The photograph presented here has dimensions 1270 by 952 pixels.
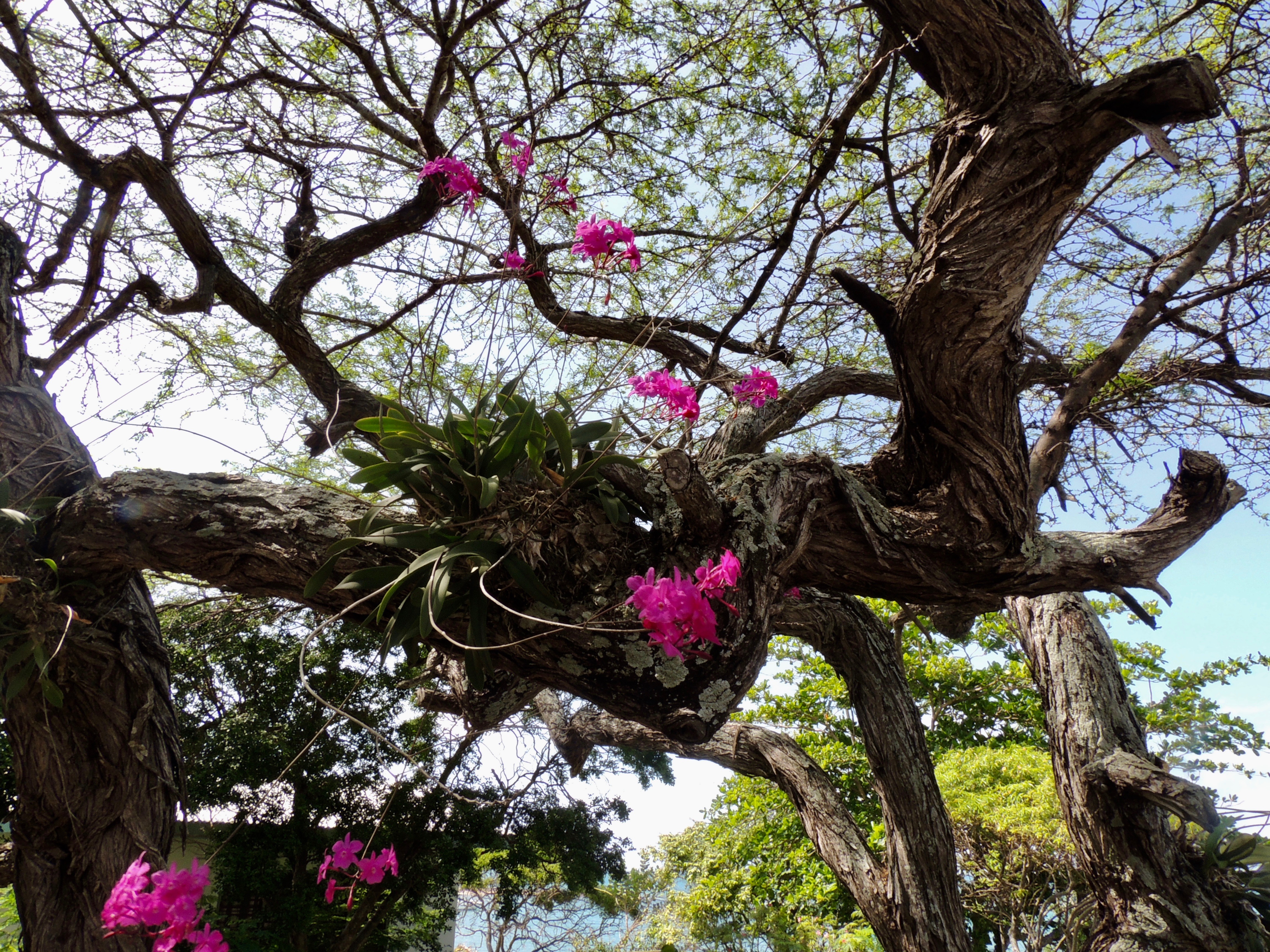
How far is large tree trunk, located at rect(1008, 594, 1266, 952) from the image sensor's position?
2.71 meters

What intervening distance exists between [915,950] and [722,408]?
2.21 m

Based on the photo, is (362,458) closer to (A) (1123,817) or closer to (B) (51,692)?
(B) (51,692)

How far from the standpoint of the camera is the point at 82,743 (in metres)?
2.15

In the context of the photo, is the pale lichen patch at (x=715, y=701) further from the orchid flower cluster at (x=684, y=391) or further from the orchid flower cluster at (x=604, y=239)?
the orchid flower cluster at (x=604, y=239)

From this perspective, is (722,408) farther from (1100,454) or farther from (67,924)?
(67,924)

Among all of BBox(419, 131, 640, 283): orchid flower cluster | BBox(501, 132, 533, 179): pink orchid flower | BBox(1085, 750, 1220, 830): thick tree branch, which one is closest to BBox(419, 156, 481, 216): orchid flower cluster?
BBox(419, 131, 640, 283): orchid flower cluster

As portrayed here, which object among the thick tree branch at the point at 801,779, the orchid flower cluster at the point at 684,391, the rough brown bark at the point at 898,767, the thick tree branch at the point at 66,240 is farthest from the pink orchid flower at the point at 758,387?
the thick tree branch at the point at 66,240

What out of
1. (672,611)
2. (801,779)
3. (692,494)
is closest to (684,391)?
(692,494)

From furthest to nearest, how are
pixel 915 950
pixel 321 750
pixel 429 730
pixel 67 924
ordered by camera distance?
pixel 429 730 < pixel 321 750 < pixel 915 950 < pixel 67 924

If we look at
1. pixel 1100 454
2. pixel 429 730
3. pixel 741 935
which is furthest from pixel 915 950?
pixel 741 935

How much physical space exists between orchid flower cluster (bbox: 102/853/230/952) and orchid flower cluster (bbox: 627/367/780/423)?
1.50 metres

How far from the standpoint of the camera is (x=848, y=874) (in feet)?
9.96

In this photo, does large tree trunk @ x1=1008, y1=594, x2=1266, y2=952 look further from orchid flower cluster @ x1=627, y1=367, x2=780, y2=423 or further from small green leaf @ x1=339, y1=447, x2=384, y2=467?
small green leaf @ x1=339, y1=447, x2=384, y2=467

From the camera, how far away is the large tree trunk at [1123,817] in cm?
271
